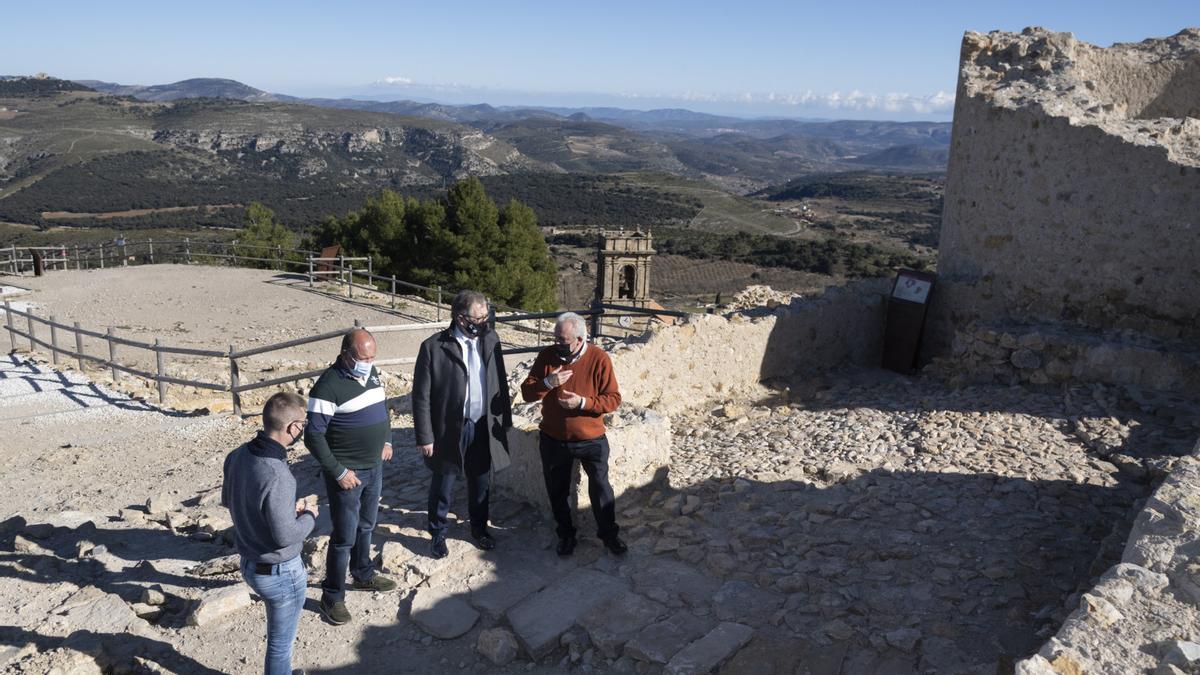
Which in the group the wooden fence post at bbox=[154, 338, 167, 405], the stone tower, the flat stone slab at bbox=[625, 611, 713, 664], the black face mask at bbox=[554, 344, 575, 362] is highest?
the black face mask at bbox=[554, 344, 575, 362]

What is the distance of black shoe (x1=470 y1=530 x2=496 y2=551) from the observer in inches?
204

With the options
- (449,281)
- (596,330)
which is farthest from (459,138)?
(596,330)

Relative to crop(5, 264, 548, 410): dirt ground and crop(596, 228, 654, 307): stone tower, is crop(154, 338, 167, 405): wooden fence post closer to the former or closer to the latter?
crop(5, 264, 548, 410): dirt ground

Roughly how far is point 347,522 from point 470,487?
0.87 m

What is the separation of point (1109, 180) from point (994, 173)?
3.56 feet

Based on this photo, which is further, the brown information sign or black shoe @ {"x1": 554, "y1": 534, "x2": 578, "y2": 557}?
the brown information sign

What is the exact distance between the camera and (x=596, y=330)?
9.12m

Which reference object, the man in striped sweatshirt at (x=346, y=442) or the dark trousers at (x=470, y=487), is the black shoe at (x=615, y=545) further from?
the man in striped sweatshirt at (x=346, y=442)

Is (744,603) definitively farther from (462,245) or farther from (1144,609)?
(462,245)

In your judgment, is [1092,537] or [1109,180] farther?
[1109,180]

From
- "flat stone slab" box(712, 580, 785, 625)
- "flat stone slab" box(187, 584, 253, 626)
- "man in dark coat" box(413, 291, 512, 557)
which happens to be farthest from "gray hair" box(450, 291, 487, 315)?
"flat stone slab" box(712, 580, 785, 625)

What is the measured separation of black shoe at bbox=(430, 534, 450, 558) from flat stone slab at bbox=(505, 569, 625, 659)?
0.68 m

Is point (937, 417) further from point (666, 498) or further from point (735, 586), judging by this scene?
point (735, 586)

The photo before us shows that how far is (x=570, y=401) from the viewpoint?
4727mm
